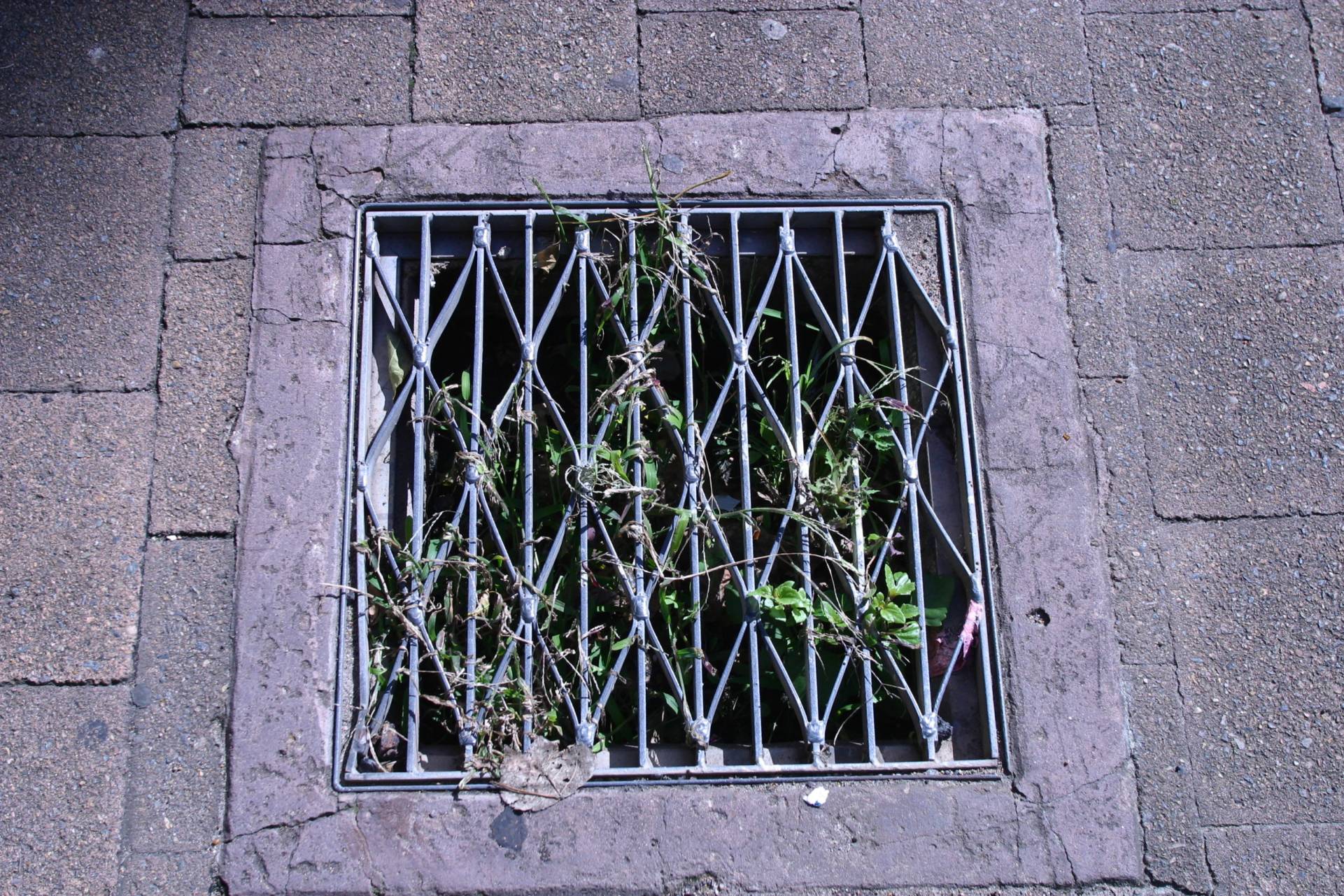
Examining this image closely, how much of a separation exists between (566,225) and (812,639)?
1.17 metres

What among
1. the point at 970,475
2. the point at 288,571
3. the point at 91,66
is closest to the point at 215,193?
the point at 91,66

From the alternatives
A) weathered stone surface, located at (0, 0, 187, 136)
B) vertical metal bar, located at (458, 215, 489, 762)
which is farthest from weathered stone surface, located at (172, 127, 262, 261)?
vertical metal bar, located at (458, 215, 489, 762)

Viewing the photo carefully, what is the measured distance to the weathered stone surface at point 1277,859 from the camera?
2201 millimetres

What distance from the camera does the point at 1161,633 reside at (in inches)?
91.4

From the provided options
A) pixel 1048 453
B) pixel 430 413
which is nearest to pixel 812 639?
pixel 1048 453

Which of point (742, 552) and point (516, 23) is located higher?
point (516, 23)

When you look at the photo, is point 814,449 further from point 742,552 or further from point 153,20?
point 153,20

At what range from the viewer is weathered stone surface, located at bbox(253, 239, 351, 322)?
2.45 m

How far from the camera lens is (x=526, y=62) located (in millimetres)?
2654

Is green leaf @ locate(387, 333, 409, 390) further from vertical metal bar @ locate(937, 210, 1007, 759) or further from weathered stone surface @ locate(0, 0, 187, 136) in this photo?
vertical metal bar @ locate(937, 210, 1007, 759)

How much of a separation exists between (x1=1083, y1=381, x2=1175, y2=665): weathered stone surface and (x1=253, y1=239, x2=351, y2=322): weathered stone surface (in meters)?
1.82

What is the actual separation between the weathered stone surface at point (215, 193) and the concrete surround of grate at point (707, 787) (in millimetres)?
63

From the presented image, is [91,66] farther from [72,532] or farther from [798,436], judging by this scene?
[798,436]

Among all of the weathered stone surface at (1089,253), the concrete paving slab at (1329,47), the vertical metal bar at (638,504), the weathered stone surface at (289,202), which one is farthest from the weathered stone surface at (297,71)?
the concrete paving slab at (1329,47)
